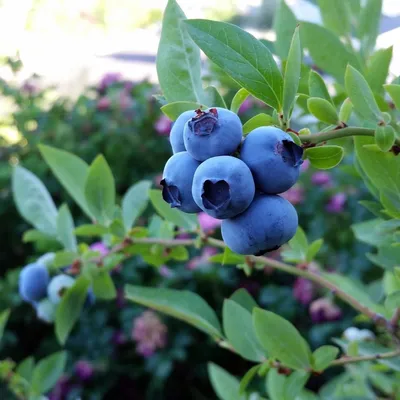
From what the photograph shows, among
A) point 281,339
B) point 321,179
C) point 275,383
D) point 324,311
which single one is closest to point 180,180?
point 281,339

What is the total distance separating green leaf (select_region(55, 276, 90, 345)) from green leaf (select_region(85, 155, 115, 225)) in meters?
0.11

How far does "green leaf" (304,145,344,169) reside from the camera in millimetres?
456

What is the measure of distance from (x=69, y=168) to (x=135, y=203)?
0.37 feet

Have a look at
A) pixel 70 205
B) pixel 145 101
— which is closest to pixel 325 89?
pixel 70 205

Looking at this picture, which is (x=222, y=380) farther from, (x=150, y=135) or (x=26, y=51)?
(x=26, y=51)

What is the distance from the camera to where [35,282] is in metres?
0.98

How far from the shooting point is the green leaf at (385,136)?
48 cm

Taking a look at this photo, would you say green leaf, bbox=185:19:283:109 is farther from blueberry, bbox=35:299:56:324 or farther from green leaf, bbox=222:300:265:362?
blueberry, bbox=35:299:56:324

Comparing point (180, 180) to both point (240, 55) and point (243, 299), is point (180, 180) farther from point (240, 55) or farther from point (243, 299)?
point (243, 299)

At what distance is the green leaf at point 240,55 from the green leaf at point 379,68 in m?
0.26

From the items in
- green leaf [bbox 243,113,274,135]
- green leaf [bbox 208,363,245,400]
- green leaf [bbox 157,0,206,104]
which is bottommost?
green leaf [bbox 208,363,245,400]

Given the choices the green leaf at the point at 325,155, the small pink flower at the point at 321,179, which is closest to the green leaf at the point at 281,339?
the green leaf at the point at 325,155

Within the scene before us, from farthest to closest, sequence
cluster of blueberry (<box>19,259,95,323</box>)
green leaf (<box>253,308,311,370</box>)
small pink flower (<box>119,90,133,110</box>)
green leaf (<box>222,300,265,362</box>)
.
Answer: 1. small pink flower (<box>119,90,133,110</box>)
2. cluster of blueberry (<box>19,259,95,323</box>)
3. green leaf (<box>222,300,265,362</box>)
4. green leaf (<box>253,308,311,370</box>)

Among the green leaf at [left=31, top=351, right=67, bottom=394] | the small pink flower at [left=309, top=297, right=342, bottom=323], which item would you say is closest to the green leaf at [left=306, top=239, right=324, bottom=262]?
the green leaf at [left=31, top=351, right=67, bottom=394]
